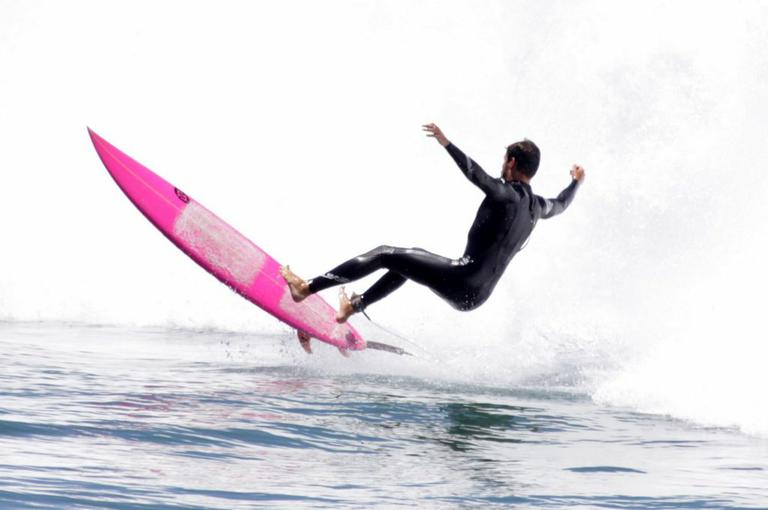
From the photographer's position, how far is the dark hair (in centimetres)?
858

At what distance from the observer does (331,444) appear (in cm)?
638

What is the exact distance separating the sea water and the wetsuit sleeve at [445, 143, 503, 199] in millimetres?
1433

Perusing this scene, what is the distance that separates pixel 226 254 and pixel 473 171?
2.95 metres

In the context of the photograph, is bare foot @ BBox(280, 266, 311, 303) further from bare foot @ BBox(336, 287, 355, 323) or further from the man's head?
the man's head

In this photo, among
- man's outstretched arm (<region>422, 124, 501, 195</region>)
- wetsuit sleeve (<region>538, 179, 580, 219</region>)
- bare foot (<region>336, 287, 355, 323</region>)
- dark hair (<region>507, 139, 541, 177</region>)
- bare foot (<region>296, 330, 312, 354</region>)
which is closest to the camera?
man's outstretched arm (<region>422, 124, 501, 195</region>)

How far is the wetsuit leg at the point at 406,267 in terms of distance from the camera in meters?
8.80

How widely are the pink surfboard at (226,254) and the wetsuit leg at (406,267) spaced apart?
129cm

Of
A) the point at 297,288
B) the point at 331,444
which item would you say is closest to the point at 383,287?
the point at 297,288

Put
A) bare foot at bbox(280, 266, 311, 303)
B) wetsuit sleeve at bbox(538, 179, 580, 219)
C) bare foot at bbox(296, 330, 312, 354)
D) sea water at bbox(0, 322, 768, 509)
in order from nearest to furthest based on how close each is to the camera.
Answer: sea water at bbox(0, 322, 768, 509)
wetsuit sleeve at bbox(538, 179, 580, 219)
bare foot at bbox(280, 266, 311, 303)
bare foot at bbox(296, 330, 312, 354)

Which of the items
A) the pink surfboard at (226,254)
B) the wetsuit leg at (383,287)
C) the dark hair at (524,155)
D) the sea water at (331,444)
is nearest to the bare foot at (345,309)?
the wetsuit leg at (383,287)

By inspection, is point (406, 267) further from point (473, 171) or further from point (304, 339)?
point (304, 339)

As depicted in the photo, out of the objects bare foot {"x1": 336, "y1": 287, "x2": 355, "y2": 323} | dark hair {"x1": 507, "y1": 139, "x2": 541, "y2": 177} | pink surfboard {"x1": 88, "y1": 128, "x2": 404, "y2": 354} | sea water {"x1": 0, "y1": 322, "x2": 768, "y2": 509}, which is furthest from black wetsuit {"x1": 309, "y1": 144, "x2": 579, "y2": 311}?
pink surfboard {"x1": 88, "y1": 128, "x2": 404, "y2": 354}

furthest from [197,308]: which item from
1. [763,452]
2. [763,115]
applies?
[763,452]

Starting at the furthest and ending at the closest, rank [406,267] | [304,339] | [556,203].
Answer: [304,339] → [556,203] → [406,267]
